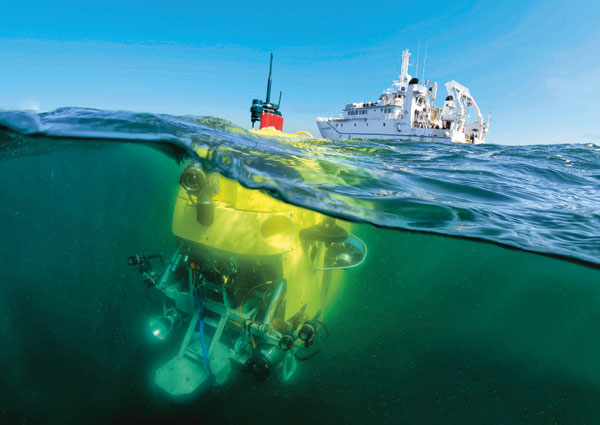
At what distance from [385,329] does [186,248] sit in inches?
353

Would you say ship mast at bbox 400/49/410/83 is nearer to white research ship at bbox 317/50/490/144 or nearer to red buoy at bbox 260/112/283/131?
white research ship at bbox 317/50/490/144

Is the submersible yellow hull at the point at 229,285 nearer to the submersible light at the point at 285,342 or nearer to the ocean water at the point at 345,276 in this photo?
the submersible light at the point at 285,342

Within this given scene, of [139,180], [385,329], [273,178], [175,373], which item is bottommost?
[385,329]

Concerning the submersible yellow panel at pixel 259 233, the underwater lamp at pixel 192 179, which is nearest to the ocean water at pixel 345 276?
the submersible yellow panel at pixel 259 233

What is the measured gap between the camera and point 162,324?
4.25m

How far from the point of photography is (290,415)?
710 centimetres

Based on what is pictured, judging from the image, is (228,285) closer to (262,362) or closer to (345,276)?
(262,362)

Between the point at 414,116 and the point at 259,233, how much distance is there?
41022 millimetres

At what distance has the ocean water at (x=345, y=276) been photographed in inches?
223

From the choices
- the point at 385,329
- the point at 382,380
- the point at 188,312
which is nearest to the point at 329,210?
the point at 188,312

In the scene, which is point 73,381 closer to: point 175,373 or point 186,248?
point 175,373

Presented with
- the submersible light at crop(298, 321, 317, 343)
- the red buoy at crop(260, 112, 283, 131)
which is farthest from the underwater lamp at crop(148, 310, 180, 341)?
the red buoy at crop(260, 112, 283, 131)

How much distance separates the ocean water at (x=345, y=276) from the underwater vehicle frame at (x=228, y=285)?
1.34 meters

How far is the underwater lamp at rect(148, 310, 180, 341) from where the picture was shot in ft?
13.6
